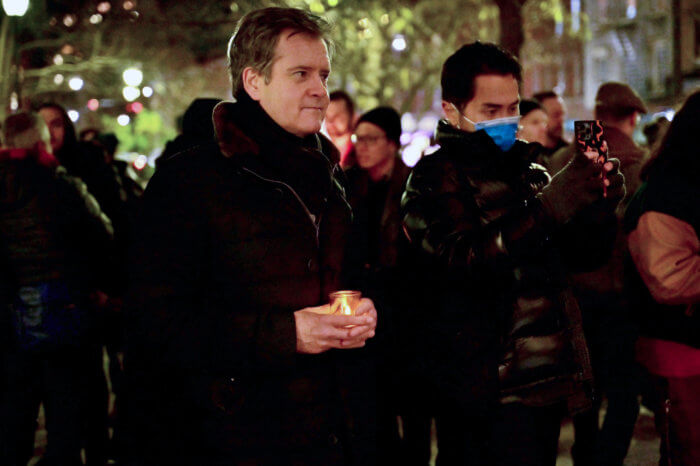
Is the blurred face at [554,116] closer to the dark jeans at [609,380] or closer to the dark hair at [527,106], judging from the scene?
the dark hair at [527,106]

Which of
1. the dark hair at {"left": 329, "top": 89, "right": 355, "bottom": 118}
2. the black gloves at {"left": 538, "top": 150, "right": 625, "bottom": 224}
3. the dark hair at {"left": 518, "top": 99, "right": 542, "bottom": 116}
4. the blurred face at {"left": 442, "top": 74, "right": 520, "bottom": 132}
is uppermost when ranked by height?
the dark hair at {"left": 329, "top": 89, "right": 355, "bottom": 118}

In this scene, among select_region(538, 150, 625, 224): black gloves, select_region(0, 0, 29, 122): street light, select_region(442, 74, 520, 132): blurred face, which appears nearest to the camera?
select_region(538, 150, 625, 224): black gloves

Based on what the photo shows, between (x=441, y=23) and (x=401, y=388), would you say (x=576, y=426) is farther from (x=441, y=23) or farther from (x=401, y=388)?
(x=441, y=23)

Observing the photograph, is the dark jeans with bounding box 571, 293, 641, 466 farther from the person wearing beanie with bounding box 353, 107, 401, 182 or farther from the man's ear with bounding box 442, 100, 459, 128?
the man's ear with bounding box 442, 100, 459, 128

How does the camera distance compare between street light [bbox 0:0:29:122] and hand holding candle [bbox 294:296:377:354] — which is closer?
hand holding candle [bbox 294:296:377:354]

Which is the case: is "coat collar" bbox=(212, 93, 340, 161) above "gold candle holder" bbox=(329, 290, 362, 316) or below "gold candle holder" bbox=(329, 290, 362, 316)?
above

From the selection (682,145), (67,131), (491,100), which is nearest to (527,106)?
(682,145)

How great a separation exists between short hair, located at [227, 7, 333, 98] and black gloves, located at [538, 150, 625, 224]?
1.04 meters

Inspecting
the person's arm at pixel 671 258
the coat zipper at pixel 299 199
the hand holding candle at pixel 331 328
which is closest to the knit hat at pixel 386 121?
the person's arm at pixel 671 258

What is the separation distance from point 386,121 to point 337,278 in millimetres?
4136

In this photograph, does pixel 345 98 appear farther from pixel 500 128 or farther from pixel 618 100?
pixel 500 128

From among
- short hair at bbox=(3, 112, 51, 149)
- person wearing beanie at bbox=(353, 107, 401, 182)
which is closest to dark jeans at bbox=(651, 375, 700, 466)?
person wearing beanie at bbox=(353, 107, 401, 182)

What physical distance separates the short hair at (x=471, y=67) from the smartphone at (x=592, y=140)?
500 millimetres

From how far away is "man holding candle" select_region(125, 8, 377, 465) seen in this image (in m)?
2.53
